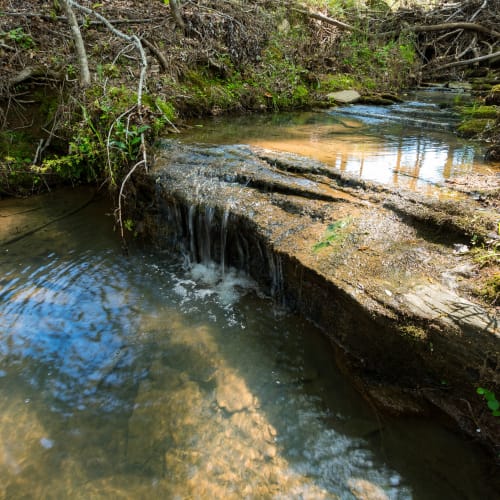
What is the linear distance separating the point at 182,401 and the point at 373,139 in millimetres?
5086

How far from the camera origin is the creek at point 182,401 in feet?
7.09

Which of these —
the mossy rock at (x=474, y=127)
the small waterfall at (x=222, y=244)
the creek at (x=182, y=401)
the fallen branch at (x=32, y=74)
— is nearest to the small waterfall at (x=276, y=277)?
the small waterfall at (x=222, y=244)

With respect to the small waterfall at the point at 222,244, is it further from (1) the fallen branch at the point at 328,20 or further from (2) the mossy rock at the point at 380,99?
(1) the fallen branch at the point at 328,20

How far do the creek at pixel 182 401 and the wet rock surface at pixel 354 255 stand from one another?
0.18 metres

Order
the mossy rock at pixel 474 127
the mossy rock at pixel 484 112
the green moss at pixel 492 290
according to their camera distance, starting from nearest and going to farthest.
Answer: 1. the green moss at pixel 492 290
2. the mossy rock at pixel 474 127
3. the mossy rock at pixel 484 112

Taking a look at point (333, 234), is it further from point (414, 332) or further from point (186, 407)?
point (186, 407)

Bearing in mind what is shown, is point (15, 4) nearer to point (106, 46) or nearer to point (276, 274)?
point (106, 46)

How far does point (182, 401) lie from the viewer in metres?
2.66

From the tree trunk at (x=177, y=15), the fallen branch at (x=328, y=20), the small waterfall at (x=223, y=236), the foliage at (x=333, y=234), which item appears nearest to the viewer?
the foliage at (x=333, y=234)

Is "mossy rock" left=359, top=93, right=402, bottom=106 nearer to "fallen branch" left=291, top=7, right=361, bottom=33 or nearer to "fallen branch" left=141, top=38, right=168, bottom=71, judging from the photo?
"fallen branch" left=291, top=7, right=361, bottom=33

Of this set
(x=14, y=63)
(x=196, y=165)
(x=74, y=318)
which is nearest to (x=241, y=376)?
(x=74, y=318)

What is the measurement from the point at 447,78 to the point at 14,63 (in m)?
13.2

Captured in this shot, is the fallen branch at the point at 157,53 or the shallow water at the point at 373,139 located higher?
the fallen branch at the point at 157,53

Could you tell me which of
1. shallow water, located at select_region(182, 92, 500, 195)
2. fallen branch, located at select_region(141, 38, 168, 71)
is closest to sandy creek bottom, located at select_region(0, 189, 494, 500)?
shallow water, located at select_region(182, 92, 500, 195)
